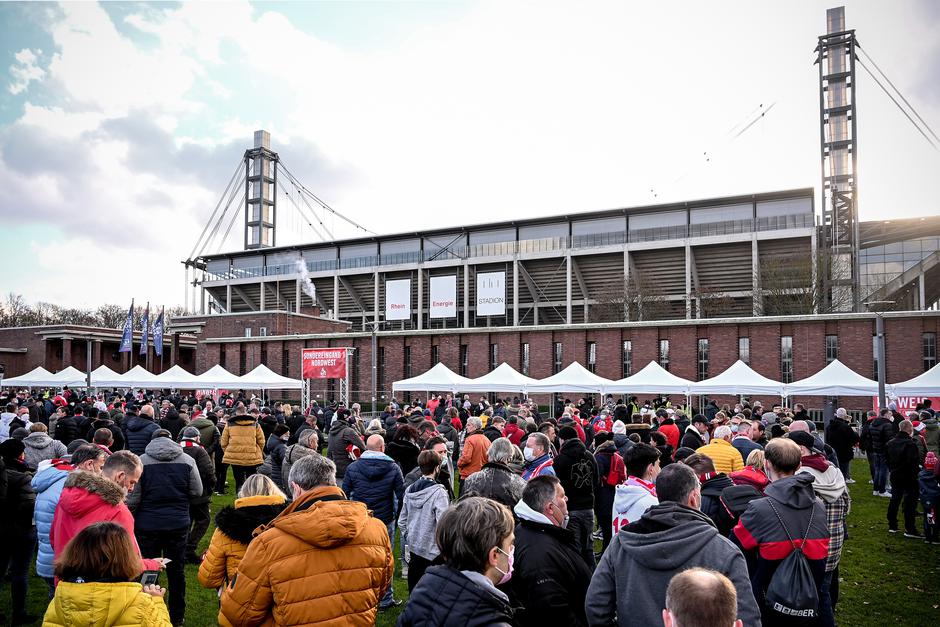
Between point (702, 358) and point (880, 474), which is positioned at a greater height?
→ point (702, 358)

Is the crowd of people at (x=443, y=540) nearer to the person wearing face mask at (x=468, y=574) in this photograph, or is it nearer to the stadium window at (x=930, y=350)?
the person wearing face mask at (x=468, y=574)

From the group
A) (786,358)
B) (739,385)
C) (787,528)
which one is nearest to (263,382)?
(739,385)

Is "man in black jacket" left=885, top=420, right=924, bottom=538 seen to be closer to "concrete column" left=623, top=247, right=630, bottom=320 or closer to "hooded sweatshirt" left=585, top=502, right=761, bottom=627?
"hooded sweatshirt" left=585, top=502, right=761, bottom=627

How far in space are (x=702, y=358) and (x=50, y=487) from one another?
30.0m

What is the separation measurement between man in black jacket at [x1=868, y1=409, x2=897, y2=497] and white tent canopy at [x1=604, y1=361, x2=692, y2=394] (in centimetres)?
739

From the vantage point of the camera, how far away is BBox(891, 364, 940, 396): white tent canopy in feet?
57.1

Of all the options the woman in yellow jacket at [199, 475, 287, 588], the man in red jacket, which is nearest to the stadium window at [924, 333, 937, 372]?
the woman in yellow jacket at [199, 475, 287, 588]

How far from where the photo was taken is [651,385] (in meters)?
21.1

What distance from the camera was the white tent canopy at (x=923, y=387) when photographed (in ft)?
57.1

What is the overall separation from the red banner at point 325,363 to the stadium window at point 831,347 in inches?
886

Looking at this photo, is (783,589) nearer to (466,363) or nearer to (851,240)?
(466,363)

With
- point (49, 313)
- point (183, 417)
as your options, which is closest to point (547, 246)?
point (183, 417)

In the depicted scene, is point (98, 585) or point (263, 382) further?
point (263, 382)

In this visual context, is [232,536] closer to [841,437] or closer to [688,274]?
[841,437]
